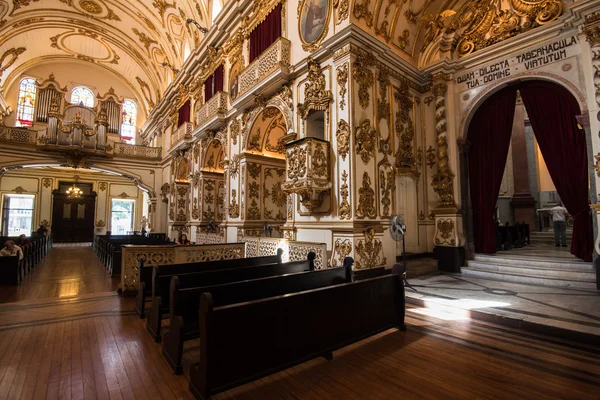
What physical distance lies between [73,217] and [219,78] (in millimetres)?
17647

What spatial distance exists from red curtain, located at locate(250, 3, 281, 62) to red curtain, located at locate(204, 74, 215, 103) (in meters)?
3.56

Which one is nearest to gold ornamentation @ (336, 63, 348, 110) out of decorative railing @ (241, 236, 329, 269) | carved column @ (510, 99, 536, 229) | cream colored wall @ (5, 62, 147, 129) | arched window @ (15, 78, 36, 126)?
decorative railing @ (241, 236, 329, 269)

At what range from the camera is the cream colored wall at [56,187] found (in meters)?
20.4

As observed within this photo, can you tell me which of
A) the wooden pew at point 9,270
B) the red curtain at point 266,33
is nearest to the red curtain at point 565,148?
the red curtain at point 266,33

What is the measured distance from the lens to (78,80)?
21.8m

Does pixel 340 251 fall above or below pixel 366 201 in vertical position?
below

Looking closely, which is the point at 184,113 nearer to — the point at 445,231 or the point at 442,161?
the point at 442,161

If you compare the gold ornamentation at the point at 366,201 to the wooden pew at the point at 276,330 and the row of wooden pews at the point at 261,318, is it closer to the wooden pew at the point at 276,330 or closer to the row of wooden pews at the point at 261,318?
the row of wooden pews at the point at 261,318

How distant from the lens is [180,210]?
54.9 feet

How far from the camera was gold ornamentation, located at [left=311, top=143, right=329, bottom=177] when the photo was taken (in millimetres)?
6805

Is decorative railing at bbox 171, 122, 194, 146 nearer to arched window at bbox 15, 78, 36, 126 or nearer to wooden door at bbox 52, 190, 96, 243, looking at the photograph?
wooden door at bbox 52, 190, 96, 243

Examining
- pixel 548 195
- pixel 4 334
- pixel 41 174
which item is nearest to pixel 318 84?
pixel 4 334

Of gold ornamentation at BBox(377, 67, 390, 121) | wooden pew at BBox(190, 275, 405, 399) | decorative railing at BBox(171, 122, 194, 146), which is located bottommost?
wooden pew at BBox(190, 275, 405, 399)

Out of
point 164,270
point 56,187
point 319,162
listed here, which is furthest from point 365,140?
point 56,187
